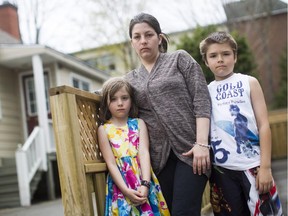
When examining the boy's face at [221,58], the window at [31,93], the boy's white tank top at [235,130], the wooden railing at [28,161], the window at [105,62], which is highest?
the window at [105,62]

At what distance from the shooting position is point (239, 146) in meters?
2.51

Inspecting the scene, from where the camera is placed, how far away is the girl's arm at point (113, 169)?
2.44 m

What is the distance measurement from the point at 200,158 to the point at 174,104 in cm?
38

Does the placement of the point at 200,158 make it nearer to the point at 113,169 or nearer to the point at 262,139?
the point at 262,139

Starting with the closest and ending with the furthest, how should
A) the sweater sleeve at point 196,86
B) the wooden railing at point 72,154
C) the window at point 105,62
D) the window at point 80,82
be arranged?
the wooden railing at point 72,154 → the sweater sleeve at point 196,86 → the window at point 80,82 → the window at point 105,62

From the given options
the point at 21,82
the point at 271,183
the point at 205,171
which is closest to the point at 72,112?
the point at 205,171

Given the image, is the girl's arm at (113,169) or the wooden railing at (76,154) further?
the girl's arm at (113,169)

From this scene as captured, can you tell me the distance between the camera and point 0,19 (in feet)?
52.0

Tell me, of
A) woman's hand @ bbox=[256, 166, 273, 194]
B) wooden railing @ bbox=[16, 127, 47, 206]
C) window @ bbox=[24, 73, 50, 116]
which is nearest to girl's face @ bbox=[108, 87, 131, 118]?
woman's hand @ bbox=[256, 166, 273, 194]

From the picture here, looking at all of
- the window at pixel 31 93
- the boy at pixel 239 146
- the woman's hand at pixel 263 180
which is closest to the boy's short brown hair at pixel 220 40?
the boy at pixel 239 146

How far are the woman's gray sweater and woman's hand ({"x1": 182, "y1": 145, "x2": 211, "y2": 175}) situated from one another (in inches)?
1.8

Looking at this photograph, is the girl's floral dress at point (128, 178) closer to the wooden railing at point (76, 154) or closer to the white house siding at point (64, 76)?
the wooden railing at point (76, 154)

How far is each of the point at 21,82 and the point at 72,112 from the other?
1133 centimetres

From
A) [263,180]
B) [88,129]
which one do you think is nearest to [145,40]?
[88,129]
